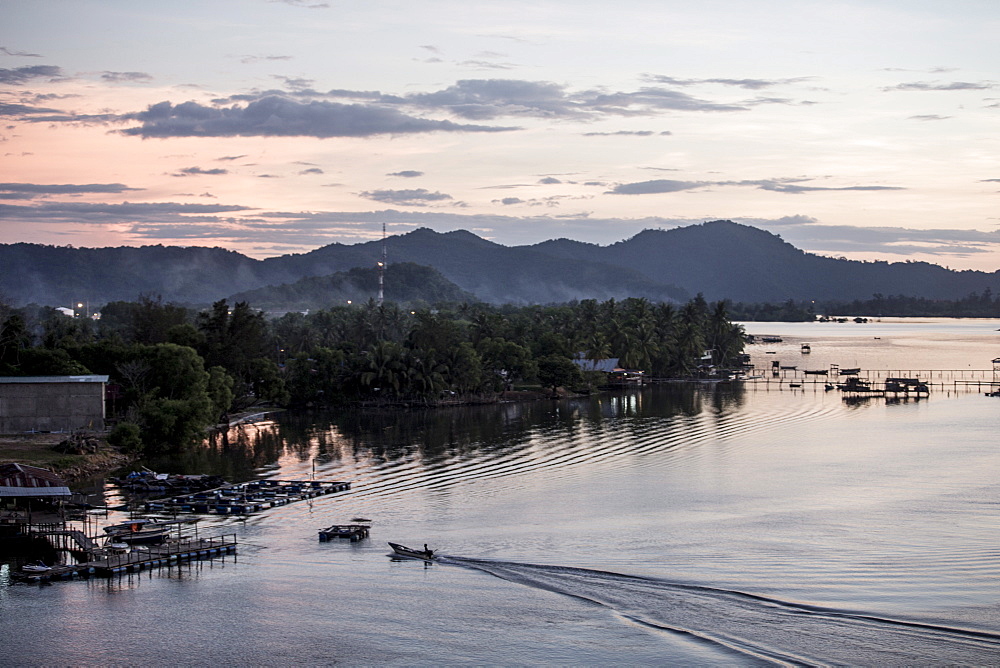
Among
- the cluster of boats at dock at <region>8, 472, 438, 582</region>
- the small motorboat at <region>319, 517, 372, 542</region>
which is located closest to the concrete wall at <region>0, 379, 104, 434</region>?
the cluster of boats at dock at <region>8, 472, 438, 582</region>

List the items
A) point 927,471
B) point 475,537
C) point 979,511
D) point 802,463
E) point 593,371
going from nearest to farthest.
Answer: point 475,537, point 979,511, point 927,471, point 802,463, point 593,371

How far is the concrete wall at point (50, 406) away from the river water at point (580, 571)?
732 centimetres

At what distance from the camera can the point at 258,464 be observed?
52406 millimetres

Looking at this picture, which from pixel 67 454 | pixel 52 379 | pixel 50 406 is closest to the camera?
pixel 67 454

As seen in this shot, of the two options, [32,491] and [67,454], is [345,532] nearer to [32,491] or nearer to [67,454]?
[32,491]

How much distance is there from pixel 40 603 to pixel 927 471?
40551 millimetres

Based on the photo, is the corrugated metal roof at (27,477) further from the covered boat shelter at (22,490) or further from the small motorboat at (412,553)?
the small motorboat at (412,553)

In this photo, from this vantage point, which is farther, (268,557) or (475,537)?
(475,537)

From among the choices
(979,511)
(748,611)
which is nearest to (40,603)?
(748,611)

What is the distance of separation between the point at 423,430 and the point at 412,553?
3331 centimetres

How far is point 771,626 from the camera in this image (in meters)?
25.7

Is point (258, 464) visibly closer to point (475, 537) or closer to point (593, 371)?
point (475, 537)

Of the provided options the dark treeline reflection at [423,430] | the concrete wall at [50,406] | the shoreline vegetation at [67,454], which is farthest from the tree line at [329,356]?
the dark treeline reflection at [423,430]

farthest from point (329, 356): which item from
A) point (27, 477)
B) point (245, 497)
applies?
point (27, 477)
